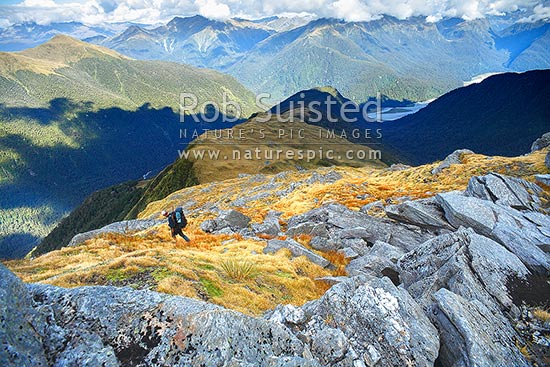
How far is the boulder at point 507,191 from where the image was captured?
77.2 ft

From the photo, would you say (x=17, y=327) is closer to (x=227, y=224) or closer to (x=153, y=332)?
(x=153, y=332)

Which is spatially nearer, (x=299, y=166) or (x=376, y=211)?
(x=376, y=211)

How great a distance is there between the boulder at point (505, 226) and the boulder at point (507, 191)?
13.4 feet

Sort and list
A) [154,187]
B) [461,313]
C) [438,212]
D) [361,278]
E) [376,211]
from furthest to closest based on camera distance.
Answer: [154,187]
[376,211]
[438,212]
[361,278]
[461,313]

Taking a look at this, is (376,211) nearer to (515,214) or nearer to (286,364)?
(515,214)

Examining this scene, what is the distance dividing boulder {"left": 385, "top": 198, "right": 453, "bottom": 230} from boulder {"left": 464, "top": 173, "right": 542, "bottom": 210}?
4.16 m

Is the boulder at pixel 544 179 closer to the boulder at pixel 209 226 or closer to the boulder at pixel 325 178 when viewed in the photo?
the boulder at pixel 209 226

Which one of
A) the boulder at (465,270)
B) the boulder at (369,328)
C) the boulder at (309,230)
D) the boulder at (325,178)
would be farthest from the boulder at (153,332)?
the boulder at (325,178)

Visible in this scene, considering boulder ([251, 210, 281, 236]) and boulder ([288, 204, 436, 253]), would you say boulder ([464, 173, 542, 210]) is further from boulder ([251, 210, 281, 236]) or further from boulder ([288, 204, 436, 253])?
boulder ([251, 210, 281, 236])

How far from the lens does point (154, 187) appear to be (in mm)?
163625

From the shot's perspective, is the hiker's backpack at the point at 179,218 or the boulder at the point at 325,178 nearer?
the hiker's backpack at the point at 179,218

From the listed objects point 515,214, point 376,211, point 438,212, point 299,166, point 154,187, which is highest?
point 515,214

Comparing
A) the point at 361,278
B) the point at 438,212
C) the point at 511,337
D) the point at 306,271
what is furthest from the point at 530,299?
the point at 438,212

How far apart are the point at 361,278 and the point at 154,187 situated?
548 ft
